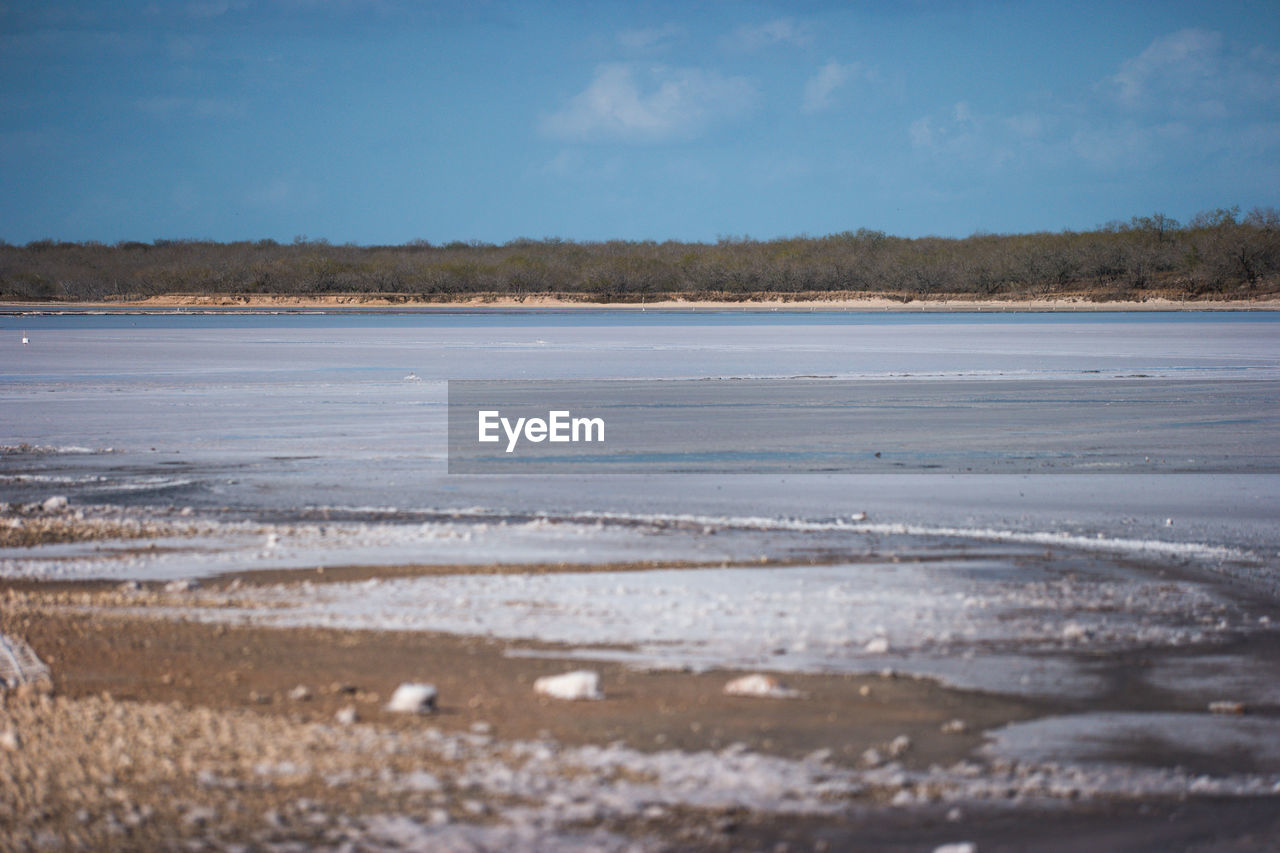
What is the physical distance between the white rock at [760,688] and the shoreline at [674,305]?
252 feet

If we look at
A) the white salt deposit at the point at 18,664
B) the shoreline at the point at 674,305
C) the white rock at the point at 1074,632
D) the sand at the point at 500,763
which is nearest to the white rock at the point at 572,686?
the sand at the point at 500,763

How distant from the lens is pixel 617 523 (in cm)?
872

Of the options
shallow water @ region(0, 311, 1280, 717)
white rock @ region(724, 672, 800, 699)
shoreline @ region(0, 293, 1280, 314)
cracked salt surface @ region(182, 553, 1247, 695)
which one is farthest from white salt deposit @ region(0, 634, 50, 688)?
shoreline @ region(0, 293, 1280, 314)

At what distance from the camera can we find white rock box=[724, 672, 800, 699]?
5.06 m

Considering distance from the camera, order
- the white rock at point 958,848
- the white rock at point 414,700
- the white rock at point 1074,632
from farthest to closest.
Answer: the white rock at point 1074,632
the white rock at point 414,700
the white rock at point 958,848

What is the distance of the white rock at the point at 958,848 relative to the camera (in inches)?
146

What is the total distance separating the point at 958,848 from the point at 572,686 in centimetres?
175

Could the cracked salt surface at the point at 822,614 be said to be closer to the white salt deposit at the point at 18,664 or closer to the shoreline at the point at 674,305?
the white salt deposit at the point at 18,664

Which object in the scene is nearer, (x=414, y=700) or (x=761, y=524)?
(x=414, y=700)

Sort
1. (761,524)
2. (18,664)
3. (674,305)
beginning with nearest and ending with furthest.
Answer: (18,664), (761,524), (674,305)

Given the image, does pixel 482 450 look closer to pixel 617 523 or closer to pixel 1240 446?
pixel 617 523

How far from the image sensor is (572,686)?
16.5 ft

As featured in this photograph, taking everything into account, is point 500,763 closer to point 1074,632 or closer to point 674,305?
point 1074,632

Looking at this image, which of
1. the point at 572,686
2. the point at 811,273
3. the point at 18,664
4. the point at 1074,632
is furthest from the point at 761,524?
the point at 811,273
